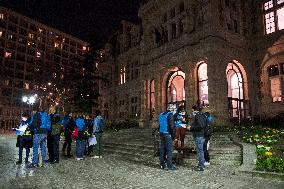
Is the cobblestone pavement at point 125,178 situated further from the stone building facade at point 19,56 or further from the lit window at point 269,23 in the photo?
A: the stone building facade at point 19,56

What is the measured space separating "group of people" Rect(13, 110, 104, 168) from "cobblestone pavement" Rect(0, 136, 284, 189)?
105 cm

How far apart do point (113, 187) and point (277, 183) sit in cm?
426

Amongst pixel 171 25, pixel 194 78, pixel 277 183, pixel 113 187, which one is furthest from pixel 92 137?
pixel 171 25

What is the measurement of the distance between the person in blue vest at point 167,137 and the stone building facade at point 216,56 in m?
11.4

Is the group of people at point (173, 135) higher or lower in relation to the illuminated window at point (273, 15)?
lower

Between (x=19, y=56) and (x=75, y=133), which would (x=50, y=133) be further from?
(x=19, y=56)

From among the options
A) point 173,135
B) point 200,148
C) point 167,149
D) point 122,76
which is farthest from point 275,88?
point 122,76

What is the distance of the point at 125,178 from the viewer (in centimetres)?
811

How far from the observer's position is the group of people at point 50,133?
10422 mm

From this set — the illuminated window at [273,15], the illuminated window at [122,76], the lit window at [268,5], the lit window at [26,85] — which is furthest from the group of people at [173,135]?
the lit window at [26,85]

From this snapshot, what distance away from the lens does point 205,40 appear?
21.6m

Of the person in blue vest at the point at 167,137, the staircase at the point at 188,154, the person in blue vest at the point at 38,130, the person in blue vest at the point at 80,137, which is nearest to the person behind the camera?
the person in blue vest at the point at 167,137

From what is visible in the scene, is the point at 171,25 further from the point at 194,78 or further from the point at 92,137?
the point at 92,137

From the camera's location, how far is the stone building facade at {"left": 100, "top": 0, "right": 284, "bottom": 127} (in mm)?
21453
